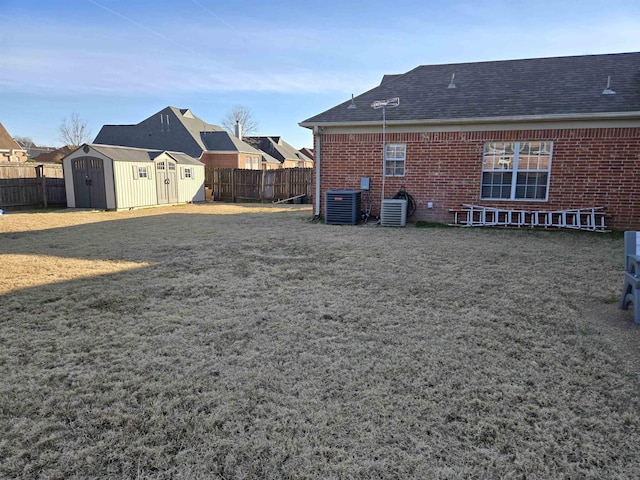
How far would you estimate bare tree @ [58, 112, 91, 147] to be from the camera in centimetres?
4984

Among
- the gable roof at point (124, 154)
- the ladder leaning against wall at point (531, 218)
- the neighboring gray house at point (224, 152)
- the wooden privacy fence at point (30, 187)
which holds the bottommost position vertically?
the ladder leaning against wall at point (531, 218)

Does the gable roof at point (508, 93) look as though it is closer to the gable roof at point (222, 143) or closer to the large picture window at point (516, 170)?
the large picture window at point (516, 170)

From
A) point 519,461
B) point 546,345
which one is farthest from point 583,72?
point 519,461

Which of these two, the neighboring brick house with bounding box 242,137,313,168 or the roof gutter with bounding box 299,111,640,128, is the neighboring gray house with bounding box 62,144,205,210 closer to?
the roof gutter with bounding box 299,111,640,128

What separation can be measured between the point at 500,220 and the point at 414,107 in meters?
3.93

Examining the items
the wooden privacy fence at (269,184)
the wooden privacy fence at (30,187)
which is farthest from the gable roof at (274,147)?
the wooden privacy fence at (30,187)

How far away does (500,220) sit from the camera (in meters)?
10.5

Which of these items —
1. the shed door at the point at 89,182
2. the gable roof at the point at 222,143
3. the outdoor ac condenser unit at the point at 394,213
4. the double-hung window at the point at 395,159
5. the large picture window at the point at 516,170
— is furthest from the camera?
the gable roof at the point at 222,143

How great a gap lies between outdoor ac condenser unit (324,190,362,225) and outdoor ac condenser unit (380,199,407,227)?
2.53 feet

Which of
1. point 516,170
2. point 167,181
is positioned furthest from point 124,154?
point 516,170

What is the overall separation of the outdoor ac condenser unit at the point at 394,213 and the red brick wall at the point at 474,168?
82 centimetres

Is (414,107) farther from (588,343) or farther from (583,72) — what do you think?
(588,343)

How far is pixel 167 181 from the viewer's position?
57.9ft

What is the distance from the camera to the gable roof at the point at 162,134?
97.2ft
